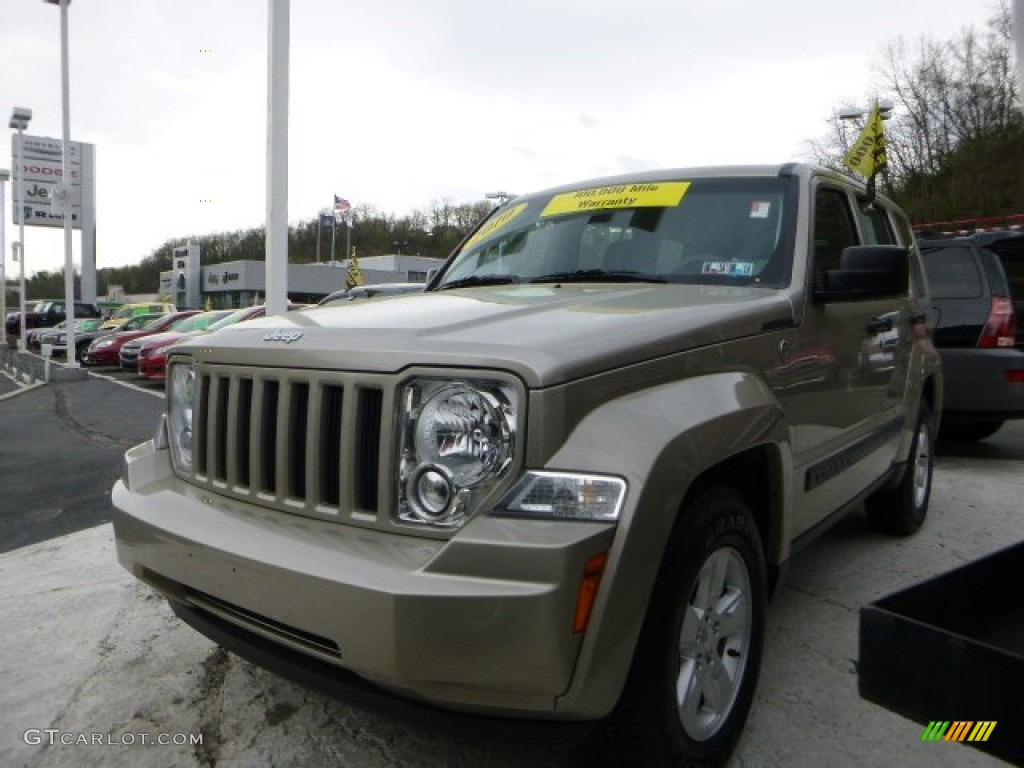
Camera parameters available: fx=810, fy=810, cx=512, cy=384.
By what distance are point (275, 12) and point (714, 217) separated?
4.30 m

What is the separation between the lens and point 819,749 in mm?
2377

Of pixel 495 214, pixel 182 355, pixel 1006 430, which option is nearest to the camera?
pixel 182 355

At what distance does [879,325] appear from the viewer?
354 centimetres

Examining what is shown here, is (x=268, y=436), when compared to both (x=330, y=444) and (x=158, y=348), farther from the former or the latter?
(x=158, y=348)

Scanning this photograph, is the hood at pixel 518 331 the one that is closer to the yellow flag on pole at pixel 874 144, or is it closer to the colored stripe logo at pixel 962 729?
the colored stripe logo at pixel 962 729

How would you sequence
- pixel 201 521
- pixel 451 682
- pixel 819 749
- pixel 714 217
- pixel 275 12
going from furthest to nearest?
pixel 275 12 → pixel 714 217 → pixel 819 749 → pixel 201 521 → pixel 451 682

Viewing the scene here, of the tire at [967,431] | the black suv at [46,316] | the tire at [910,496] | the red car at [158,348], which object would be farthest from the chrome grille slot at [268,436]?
the black suv at [46,316]

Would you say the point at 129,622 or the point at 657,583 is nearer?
the point at 657,583

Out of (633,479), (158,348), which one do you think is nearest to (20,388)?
(158,348)

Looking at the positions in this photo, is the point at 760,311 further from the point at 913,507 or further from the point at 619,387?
the point at 913,507

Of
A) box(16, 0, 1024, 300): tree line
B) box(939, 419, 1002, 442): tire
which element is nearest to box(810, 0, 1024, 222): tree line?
box(16, 0, 1024, 300): tree line

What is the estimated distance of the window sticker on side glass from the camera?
2883mm

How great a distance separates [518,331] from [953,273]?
5.59m

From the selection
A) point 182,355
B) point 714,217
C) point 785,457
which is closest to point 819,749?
point 785,457
